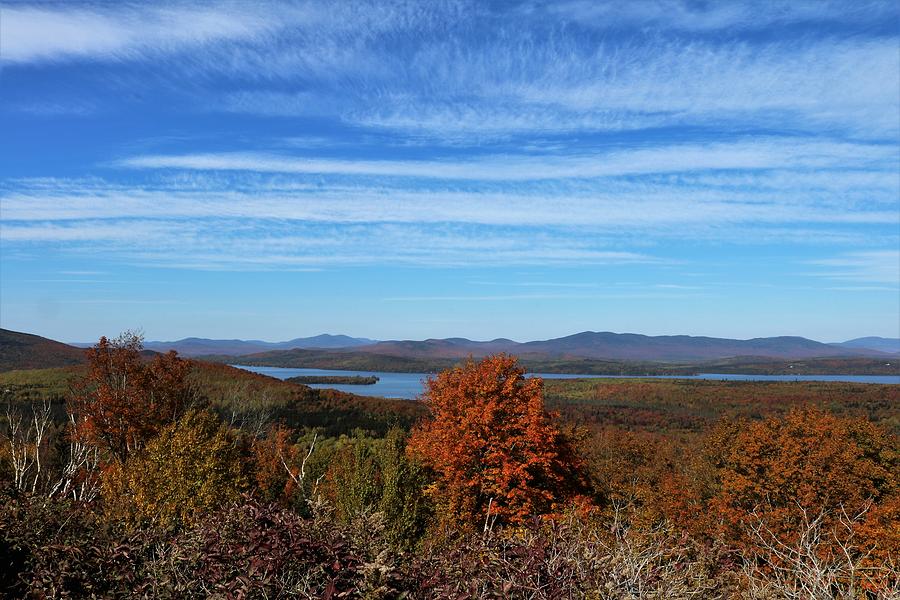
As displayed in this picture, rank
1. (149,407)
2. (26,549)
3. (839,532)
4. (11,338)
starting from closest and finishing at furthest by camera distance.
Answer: (26,549)
(839,532)
(149,407)
(11,338)

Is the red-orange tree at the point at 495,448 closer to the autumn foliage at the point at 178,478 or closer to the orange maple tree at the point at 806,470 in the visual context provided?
the autumn foliage at the point at 178,478

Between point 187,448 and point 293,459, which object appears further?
point 293,459

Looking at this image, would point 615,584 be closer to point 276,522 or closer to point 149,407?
point 276,522

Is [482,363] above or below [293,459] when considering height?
above

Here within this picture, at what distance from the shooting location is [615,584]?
5281 mm

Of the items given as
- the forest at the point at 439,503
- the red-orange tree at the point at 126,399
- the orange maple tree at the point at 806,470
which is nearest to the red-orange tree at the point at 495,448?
the forest at the point at 439,503

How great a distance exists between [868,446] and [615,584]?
33.5 metres

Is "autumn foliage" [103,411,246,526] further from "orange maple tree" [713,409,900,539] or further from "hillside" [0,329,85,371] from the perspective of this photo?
"hillside" [0,329,85,371]

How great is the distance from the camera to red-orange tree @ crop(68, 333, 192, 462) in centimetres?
3038

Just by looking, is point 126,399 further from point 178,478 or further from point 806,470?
point 806,470

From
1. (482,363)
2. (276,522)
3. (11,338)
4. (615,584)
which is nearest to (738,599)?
(615,584)

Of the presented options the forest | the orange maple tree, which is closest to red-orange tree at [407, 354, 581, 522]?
the forest

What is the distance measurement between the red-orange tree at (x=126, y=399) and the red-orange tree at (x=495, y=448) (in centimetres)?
1399

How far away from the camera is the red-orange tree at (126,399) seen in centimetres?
3038
